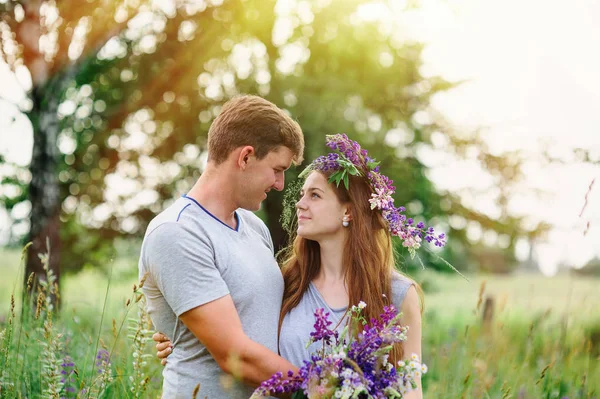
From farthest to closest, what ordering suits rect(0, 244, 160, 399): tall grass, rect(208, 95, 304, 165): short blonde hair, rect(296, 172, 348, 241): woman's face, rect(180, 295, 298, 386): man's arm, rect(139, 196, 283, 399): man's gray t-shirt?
1. rect(296, 172, 348, 241): woman's face
2. rect(208, 95, 304, 165): short blonde hair
3. rect(0, 244, 160, 399): tall grass
4. rect(139, 196, 283, 399): man's gray t-shirt
5. rect(180, 295, 298, 386): man's arm

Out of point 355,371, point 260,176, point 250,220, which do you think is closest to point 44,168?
point 250,220

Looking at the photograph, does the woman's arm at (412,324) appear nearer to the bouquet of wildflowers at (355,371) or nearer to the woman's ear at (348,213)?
the woman's ear at (348,213)

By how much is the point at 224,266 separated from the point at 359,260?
0.86 metres

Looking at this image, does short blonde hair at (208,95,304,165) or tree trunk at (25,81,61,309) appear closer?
short blonde hair at (208,95,304,165)

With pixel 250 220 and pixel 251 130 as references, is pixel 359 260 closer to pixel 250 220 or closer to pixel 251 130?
pixel 250 220

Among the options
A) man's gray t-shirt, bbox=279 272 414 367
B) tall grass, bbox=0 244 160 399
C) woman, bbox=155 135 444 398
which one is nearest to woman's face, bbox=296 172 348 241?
woman, bbox=155 135 444 398

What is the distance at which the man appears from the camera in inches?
106

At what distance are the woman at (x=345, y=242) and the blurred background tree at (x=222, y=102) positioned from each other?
5510mm

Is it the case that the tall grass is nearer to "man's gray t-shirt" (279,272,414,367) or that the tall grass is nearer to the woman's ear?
"man's gray t-shirt" (279,272,414,367)

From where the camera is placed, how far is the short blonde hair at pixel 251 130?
3.22 metres

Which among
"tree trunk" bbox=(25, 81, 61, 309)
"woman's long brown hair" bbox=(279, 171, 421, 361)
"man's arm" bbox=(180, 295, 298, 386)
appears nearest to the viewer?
"man's arm" bbox=(180, 295, 298, 386)

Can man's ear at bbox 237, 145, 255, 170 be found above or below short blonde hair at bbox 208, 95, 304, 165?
below

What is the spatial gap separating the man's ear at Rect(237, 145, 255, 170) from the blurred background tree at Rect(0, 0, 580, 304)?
5858 mm

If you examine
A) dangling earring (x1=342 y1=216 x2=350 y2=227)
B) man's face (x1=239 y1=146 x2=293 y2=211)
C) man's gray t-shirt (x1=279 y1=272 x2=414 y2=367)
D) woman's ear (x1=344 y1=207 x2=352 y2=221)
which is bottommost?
man's gray t-shirt (x1=279 y1=272 x2=414 y2=367)
